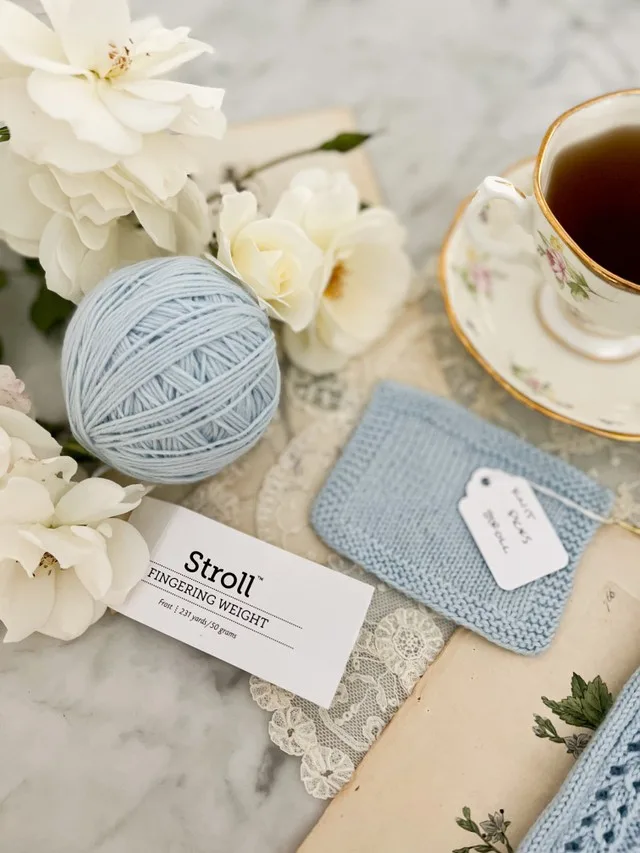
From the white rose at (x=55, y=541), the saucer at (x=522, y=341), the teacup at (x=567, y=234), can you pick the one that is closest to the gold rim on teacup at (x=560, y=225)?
the teacup at (x=567, y=234)

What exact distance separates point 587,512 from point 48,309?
0.54 m

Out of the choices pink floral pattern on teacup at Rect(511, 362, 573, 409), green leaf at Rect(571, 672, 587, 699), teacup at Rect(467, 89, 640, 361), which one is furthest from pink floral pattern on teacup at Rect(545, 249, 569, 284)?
green leaf at Rect(571, 672, 587, 699)

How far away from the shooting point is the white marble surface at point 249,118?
57 centimetres

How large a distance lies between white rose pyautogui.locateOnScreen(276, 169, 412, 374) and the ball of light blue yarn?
0.38ft

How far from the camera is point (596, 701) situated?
0.59 metres

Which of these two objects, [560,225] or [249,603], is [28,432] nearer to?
[249,603]

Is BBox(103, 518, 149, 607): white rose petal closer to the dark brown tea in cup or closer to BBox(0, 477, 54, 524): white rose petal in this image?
BBox(0, 477, 54, 524): white rose petal

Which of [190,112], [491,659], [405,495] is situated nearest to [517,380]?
[405,495]

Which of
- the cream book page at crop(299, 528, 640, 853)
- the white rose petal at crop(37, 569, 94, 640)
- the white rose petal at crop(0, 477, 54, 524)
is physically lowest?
the cream book page at crop(299, 528, 640, 853)

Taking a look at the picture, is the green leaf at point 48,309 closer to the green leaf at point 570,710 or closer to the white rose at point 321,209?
the white rose at point 321,209

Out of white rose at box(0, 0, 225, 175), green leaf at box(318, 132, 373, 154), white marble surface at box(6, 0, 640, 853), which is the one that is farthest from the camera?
green leaf at box(318, 132, 373, 154)

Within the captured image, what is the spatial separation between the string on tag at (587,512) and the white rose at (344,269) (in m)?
0.21

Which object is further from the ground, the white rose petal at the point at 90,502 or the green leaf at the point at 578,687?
the white rose petal at the point at 90,502

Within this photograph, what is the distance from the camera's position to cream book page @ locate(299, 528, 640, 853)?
56cm
